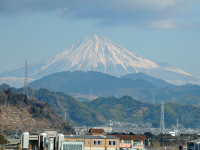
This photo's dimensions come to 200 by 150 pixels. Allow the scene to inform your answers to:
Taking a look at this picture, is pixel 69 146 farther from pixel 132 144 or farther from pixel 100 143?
pixel 132 144

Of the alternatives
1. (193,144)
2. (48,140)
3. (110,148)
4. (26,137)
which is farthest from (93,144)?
(48,140)

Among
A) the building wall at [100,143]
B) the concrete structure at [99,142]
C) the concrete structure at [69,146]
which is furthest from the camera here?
the concrete structure at [99,142]

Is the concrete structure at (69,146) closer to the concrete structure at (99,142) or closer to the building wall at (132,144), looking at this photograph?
the concrete structure at (99,142)

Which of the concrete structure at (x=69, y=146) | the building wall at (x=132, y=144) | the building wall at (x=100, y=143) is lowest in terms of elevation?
the concrete structure at (x=69, y=146)

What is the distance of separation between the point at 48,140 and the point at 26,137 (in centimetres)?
814

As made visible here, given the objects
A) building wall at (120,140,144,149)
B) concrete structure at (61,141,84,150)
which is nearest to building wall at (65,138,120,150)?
concrete structure at (61,141,84,150)

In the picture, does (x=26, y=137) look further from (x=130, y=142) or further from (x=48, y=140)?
(x=130, y=142)

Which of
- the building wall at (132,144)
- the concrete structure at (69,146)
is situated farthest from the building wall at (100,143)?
the building wall at (132,144)

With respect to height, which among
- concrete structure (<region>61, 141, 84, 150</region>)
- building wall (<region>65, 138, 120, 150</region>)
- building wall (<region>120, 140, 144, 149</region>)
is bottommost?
concrete structure (<region>61, 141, 84, 150</region>)

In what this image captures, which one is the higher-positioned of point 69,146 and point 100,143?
point 100,143

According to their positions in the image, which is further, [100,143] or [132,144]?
[132,144]

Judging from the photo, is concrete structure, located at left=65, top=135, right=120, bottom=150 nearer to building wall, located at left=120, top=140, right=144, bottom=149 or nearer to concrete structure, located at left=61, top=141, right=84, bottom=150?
concrete structure, located at left=61, top=141, right=84, bottom=150

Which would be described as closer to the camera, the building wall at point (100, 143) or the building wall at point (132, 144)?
the building wall at point (100, 143)

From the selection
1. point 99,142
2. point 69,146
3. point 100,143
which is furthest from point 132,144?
point 69,146
